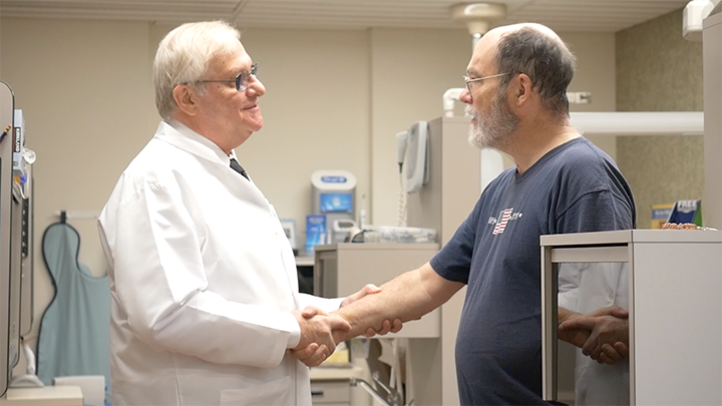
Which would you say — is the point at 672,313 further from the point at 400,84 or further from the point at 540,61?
the point at 400,84

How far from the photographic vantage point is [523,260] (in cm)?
182

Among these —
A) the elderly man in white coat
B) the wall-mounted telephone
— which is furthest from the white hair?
the wall-mounted telephone

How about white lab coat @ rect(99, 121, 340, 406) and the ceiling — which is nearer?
white lab coat @ rect(99, 121, 340, 406)

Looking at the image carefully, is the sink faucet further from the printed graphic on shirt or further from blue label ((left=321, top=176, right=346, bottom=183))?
blue label ((left=321, top=176, right=346, bottom=183))

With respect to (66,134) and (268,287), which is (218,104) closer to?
(268,287)

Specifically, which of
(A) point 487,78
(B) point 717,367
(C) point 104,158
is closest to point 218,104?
(A) point 487,78

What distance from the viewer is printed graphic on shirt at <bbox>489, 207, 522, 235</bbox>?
74.2 inches

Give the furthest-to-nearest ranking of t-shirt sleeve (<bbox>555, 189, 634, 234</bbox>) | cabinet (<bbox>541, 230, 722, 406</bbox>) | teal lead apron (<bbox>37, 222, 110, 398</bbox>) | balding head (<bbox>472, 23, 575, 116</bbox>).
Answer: teal lead apron (<bbox>37, 222, 110, 398</bbox>)
balding head (<bbox>472, 23, 575, 116</bbox>)
t-shirt sleeve (<bbox>555, 189, 634, 234</bbox>)
cabinet (<bbox>541, 230, 722, 406</bbox>)

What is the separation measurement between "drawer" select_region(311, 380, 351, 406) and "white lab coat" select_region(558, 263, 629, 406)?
3377 mm

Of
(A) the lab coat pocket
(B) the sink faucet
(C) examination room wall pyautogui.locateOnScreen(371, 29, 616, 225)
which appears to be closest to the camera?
(A) the lab coat pocket

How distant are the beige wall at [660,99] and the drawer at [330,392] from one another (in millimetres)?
2860

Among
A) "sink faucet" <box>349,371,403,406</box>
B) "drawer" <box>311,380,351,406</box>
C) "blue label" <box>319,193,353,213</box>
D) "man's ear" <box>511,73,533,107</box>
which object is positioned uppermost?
"man's ear" <box>511,73,533,107</box>

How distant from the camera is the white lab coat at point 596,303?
1.21 meters

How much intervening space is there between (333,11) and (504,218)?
4.40 m
